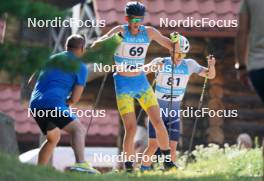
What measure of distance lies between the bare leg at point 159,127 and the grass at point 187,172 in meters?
0.69

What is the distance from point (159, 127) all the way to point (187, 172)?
0.99 m

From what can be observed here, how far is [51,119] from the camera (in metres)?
11.4

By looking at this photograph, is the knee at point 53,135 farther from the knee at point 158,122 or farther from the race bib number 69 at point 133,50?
the knee at point 158,122

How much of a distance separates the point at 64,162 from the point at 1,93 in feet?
9.77

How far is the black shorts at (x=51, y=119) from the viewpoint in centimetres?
1134

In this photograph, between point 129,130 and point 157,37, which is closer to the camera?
point 129,130

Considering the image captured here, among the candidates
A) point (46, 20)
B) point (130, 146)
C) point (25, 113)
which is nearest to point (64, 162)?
point (25, 113)

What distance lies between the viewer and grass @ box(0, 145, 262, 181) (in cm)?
934

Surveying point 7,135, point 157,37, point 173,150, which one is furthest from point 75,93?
point 173,150

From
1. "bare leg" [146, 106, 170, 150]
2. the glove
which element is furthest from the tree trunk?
the glove

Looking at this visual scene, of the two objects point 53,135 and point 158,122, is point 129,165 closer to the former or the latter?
point 158,122

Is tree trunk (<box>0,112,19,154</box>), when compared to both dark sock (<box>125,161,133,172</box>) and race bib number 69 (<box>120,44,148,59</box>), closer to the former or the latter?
dark sock (<box>125,161,133,172</box>)

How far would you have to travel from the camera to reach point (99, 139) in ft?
75.3

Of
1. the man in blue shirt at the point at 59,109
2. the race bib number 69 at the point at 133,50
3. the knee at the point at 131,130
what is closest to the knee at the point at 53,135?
the man in blue shirt at the point at 59,109
